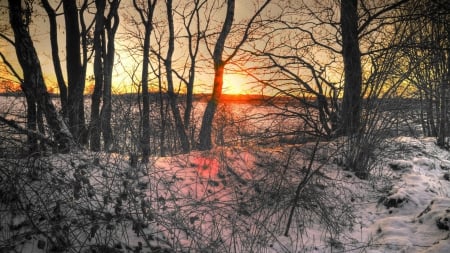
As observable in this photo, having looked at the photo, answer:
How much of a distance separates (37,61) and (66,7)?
14.1ft

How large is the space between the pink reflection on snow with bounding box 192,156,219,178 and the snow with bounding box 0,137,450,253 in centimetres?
2

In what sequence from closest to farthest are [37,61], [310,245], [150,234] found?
[150,234] < [310,245] < [37,61]

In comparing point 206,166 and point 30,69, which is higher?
point 30,69

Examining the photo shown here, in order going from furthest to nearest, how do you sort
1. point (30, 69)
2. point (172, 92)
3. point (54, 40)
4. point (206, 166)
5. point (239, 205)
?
1. point (172, 92)
2. point (54, 40)
3. point (206, 166)
4. point (30, 69)
5. point (239, 205)

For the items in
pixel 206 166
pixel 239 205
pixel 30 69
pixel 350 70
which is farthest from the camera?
pixel 350 70

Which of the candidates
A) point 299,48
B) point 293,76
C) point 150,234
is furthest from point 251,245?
point 299,48

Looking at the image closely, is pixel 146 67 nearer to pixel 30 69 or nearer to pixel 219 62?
pixel 219 62

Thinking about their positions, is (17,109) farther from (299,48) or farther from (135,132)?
(299,48)

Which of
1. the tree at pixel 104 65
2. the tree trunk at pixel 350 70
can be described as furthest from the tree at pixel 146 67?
the tree trunk at pixel 350 70

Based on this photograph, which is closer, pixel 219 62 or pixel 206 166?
pixel 206 166

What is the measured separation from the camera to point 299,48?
10.8 meters

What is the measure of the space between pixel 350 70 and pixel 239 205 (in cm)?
575

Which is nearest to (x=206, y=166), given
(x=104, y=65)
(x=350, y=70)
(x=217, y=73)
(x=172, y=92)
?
(x=217, y=73)

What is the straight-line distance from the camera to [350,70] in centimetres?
980
